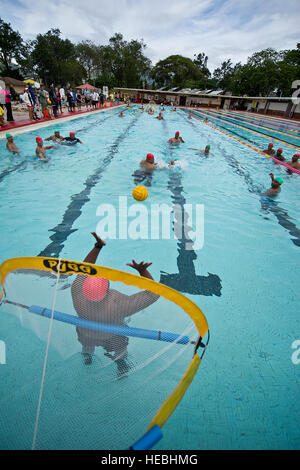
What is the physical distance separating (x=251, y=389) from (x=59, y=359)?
6.41 ft

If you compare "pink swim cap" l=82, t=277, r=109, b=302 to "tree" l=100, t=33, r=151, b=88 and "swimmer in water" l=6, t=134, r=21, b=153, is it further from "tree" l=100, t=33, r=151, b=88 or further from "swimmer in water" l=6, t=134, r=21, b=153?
"tree" l=100, t=33, r=151, b=88

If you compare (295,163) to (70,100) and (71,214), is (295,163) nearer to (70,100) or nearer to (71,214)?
(71,214)

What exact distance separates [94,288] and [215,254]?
311 centimetres

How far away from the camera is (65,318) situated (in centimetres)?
149

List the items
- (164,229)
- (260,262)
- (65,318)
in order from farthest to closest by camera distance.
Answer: (164,229) → (260,262) → (65,318)

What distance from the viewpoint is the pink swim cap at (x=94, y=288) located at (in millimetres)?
1521

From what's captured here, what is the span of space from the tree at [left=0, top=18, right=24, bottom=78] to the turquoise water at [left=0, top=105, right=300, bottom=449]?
53.6 metres

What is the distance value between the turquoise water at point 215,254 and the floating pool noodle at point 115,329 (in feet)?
2.73

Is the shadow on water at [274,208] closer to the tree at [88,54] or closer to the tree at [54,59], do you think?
the tree at [54,59]

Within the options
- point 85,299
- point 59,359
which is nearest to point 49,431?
point 59,359

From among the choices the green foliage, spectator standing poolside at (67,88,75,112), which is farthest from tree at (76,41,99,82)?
spectator standing poolside at (67,88,75,112)

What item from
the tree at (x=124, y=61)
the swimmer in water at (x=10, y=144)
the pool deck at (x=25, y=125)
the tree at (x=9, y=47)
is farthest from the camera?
the tree at (x=124, y=61)

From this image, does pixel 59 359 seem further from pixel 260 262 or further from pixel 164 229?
pixel 260 262

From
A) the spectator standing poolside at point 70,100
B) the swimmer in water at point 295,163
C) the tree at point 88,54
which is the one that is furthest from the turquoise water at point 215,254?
the tree at point 88,54
